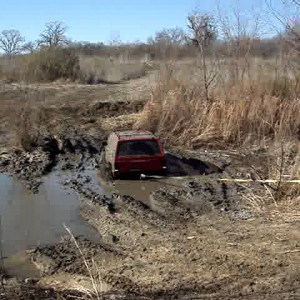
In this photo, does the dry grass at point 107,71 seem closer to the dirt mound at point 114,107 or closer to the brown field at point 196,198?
the brown field at point 196,198

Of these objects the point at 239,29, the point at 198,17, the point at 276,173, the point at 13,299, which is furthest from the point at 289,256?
the point at 198,17

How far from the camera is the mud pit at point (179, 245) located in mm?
8219

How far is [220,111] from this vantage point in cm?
2461

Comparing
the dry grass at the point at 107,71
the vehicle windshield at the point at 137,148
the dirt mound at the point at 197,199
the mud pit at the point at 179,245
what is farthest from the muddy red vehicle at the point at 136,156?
the dry grass at the point at 107,71

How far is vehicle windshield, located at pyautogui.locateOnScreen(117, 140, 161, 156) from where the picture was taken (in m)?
18.1

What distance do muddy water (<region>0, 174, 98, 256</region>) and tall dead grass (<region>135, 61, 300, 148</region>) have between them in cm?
686

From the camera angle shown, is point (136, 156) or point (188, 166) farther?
point (188, 166)

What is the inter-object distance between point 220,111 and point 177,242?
1432 centimetres

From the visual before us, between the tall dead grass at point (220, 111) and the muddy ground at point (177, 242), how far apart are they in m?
2.64

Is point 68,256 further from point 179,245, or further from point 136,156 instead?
point 136,156

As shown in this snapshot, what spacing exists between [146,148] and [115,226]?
204 inches

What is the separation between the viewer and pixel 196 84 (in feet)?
88.5

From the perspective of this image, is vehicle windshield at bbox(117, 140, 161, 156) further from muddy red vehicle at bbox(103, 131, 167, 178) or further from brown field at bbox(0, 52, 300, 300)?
brown field at bbox(0, 52, 300, 300)

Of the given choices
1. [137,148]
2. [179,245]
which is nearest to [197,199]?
[137,148]
